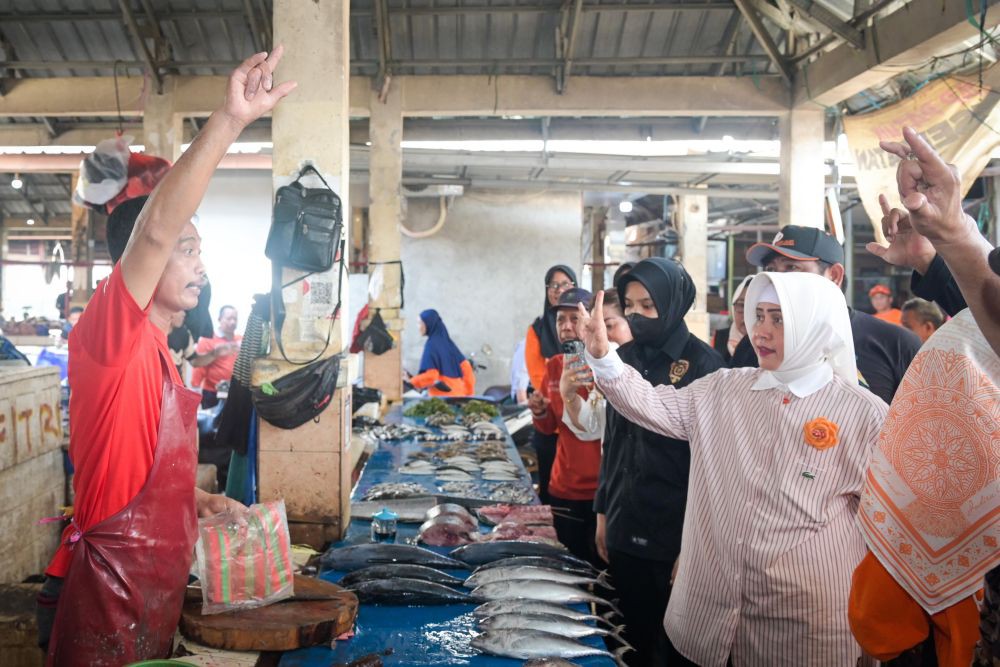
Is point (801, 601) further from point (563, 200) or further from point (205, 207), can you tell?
point (205, 207)

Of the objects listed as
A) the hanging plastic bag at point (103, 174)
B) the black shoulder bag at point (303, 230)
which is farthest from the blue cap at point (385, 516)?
the hanging plastic bag at point (103, 174)

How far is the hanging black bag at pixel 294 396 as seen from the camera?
4121 millimetres

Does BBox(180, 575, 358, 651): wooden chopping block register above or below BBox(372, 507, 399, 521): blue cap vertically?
below

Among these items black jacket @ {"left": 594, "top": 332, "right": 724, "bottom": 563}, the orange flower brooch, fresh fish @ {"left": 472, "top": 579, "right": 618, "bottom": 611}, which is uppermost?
the orange flower brooch

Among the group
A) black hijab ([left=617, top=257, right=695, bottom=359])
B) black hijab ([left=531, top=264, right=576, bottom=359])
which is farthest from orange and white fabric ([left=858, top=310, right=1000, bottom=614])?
black hijab ([left=531, top=264, right=576, bottom=359])

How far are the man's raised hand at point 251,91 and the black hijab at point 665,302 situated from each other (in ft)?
6.17

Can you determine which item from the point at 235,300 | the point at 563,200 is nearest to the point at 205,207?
the point at 235,300

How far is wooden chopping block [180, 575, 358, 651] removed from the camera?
2445 millimetres

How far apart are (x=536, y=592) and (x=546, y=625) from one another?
290mm

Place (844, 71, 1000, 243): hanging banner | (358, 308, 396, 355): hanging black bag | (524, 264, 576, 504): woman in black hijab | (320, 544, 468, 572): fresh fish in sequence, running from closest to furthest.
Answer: (320, 544, 468, 572): fresh fish
(844, 71, 1000, 243): hanging banner
(524, 264, 576, 504): woman in black hijab
(358, 308, 396, 355): hanging black bag

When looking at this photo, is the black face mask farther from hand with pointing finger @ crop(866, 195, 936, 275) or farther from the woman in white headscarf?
hand with pointing finger @ crop(866, 195, 936, 275)

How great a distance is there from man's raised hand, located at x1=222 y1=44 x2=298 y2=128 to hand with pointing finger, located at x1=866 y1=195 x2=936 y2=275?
1802 mm

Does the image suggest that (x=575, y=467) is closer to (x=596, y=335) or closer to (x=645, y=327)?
(x=645, y=327)

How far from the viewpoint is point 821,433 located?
8.22 feet
